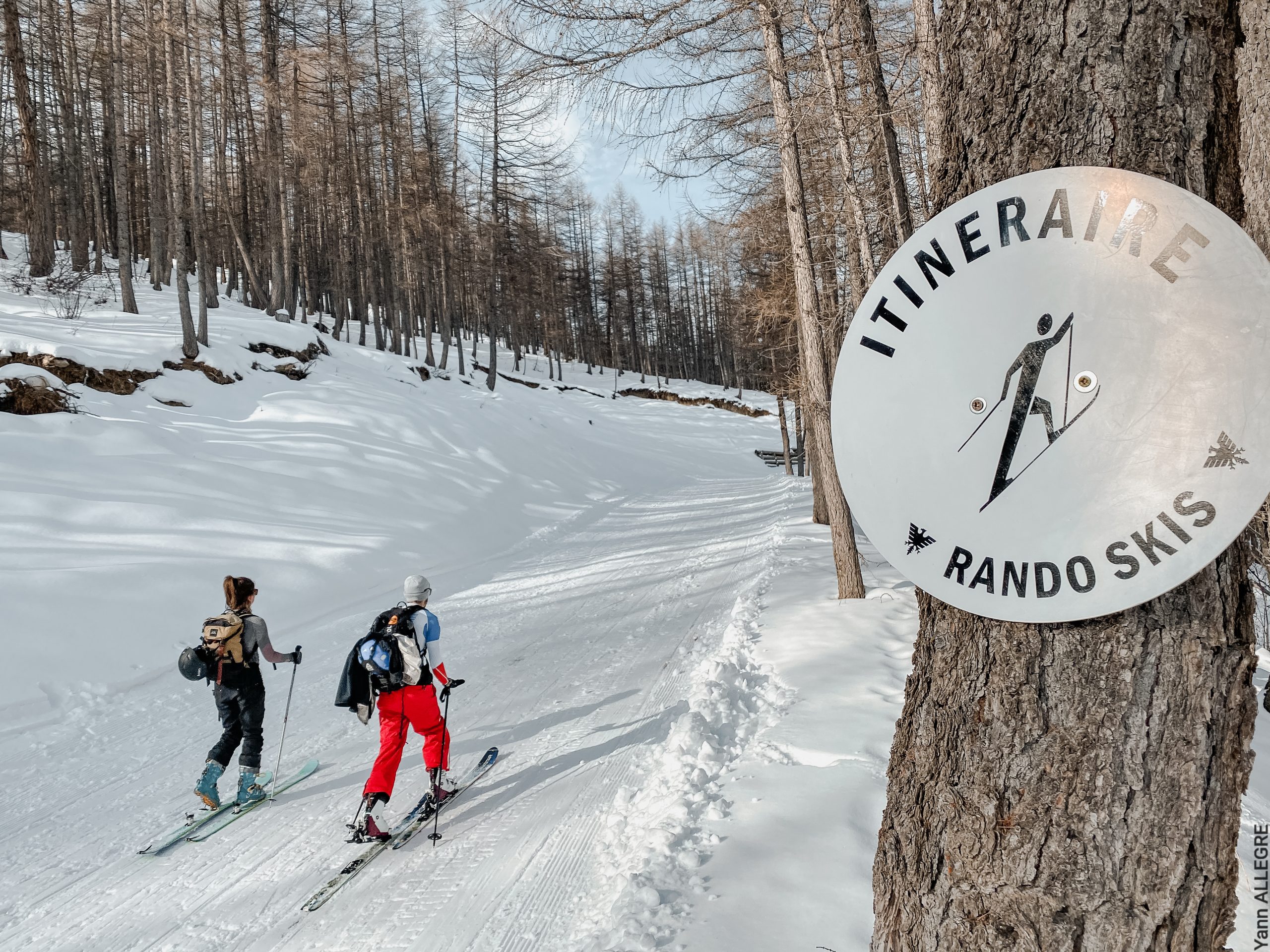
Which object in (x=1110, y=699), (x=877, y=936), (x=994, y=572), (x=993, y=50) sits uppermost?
(x=993, y=50)

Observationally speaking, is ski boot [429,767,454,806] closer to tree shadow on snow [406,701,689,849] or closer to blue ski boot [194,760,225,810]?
tree shadow on snow [406,701,689,849]

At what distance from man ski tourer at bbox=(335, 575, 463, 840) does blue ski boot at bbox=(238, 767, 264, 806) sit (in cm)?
75

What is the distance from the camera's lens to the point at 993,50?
155cm

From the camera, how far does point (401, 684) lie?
4918 millimetres

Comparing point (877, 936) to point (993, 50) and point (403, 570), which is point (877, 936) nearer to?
point (993, 50)

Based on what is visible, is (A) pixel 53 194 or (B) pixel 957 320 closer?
(B) pixel 957 320

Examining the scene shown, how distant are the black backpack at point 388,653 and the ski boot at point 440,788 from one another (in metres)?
0.61

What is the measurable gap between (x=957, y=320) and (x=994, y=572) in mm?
550

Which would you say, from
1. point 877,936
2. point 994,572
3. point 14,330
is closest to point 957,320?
point 994,572

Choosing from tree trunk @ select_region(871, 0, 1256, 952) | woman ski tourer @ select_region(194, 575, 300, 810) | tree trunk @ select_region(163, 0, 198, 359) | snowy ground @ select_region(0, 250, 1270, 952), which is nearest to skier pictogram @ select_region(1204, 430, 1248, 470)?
tree trunk @ select_region(871, 0, 1256, 952)

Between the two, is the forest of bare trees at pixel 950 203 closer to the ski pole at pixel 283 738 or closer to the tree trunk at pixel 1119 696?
the tree trunk at pixel 1119 696

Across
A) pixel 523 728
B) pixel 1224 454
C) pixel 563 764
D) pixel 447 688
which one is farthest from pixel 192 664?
pixel 1224 454

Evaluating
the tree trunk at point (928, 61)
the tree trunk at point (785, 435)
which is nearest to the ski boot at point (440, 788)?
the tree trunk at point (928, 61)

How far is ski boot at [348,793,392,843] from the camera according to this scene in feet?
14.5
